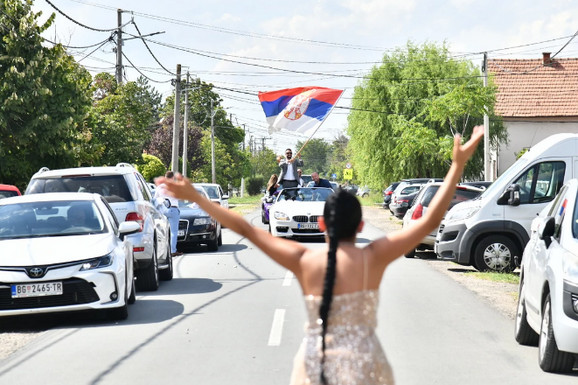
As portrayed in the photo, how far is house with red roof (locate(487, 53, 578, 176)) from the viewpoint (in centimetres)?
5928

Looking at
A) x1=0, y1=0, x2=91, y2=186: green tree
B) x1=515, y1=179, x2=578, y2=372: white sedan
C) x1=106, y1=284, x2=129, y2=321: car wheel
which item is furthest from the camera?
x1=0, y1=0, x2=91, y2=186: green tree

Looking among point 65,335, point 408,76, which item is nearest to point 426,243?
point 65,335

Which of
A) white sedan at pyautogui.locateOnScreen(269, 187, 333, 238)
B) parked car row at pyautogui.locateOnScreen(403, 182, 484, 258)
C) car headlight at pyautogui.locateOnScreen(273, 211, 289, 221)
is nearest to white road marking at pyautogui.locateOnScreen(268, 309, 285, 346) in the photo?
parked car row at pyautogui.locateOnScreen(403, 182, 484, 258)

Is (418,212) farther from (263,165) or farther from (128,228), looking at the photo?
(263,165)

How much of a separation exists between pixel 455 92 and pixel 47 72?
19.0m

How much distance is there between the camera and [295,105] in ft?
96.0

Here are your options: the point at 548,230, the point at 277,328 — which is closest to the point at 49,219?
the point at 277,328

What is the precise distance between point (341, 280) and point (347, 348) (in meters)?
0.26

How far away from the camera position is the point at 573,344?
23.3 feet

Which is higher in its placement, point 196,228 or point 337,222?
point 337,222

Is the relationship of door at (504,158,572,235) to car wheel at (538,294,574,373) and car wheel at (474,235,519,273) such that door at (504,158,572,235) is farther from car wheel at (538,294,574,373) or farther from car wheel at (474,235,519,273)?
car wheel at (538,294,574,373)

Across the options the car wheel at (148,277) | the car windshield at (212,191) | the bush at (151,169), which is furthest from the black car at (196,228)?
the bush at (151,169)

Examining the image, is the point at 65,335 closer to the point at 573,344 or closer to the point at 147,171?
the point at 573,344

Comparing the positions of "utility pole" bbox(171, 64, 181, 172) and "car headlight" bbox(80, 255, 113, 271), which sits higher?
"utility pole" bbox(171, 64, 181, 172)
